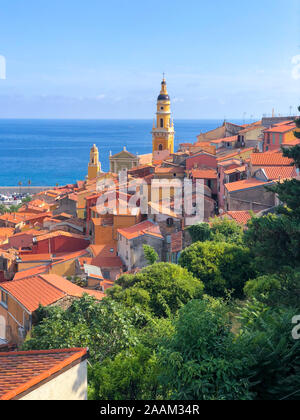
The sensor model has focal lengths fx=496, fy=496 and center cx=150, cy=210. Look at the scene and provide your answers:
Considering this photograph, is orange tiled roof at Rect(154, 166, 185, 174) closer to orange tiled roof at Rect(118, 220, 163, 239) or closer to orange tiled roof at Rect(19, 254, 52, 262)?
orange tiled roof at Rect(118, 220, 163, 239)

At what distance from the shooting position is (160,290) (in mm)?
14961

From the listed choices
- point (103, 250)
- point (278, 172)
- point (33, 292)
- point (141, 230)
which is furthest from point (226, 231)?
point (33, 292)

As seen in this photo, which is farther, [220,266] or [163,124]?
[163,124]

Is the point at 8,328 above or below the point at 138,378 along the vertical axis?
above

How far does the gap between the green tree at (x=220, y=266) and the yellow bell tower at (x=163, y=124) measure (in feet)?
150

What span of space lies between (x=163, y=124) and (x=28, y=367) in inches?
2310

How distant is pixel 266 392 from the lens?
6.58 m

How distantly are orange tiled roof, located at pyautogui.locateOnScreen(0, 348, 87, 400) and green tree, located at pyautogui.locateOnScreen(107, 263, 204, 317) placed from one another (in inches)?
298

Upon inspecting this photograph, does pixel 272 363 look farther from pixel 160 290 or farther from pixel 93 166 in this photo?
pixel 93 166

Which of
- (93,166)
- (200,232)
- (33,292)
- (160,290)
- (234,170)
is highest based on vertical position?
(93,166)

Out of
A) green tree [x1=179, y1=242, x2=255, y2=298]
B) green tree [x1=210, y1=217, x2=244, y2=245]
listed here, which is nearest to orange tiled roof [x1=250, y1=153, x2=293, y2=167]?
green tree [x1=210, y1=217, x2=244, y2=245]

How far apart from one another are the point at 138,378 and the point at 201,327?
1.48m
